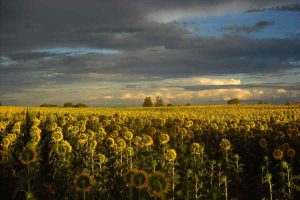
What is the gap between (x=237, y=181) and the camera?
11.3 metres

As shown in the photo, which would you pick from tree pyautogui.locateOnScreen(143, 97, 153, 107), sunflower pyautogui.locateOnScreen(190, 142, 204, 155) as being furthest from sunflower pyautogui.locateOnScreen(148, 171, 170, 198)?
tree pyautogui.locateOnScreen(143, 97, 153, 107)

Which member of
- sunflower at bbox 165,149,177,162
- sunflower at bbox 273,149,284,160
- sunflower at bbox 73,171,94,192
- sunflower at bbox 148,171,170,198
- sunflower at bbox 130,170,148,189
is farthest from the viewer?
sunflower at bbox 273,149,284,160

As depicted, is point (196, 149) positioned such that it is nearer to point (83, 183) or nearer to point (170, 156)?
point (170, 156)

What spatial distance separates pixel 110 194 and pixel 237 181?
3717 mm

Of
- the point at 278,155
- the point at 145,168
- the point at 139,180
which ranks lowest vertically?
the point at 145,168

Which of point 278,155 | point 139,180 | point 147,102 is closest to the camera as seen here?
point 139,180

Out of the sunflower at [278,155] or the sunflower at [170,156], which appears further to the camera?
the sunflower at [278,155]

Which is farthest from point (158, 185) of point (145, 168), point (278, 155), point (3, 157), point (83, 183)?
point (278, 155)

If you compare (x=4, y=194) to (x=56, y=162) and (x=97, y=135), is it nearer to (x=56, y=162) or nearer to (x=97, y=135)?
(x=56, y=162)

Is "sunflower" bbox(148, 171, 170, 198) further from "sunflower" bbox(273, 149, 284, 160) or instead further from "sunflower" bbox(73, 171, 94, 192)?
"sunflower" bbox(273, 149, 284, 160)

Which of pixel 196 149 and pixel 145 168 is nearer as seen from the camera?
Answer: pixel 145 168

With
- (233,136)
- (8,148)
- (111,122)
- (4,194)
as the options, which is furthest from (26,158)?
(111,122)

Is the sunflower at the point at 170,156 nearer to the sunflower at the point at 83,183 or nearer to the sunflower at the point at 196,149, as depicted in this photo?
the sunflower at the point at 196,149

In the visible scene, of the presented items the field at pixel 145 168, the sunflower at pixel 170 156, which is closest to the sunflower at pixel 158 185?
the field at pixel 145 168
